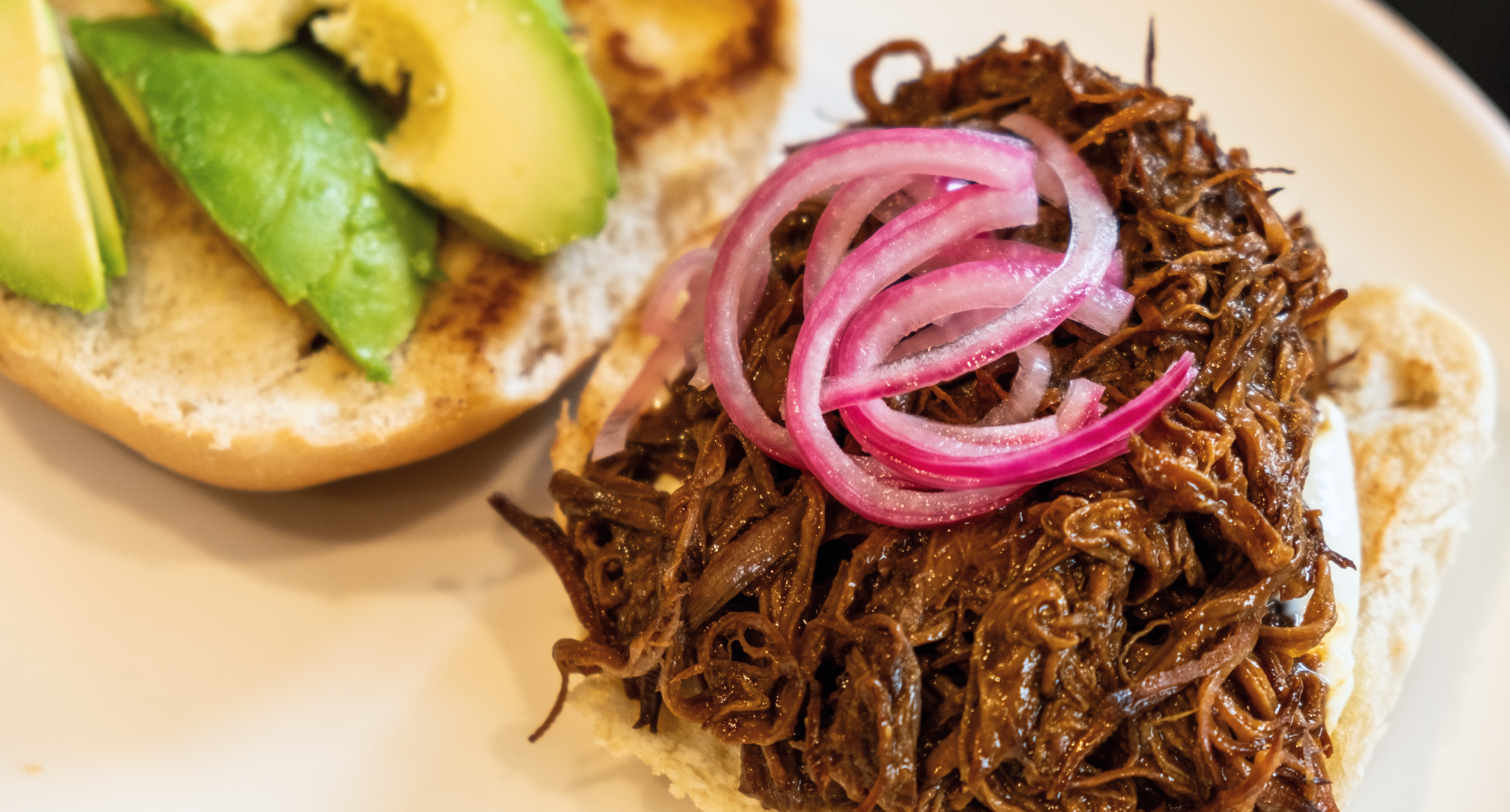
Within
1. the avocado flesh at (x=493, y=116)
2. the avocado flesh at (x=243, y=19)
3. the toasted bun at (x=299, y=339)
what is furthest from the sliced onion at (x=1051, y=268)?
the avocado flesh at (x=243, y=19)

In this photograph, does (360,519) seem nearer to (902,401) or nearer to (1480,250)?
(902,401)

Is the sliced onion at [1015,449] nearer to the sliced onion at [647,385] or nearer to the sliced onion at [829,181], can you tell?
the sliced onion at [829,181]

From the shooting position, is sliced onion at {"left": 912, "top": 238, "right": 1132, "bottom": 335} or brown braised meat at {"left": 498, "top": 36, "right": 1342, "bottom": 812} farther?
sliced onion at {"left": 912, "top": 238, "right": 1132, "bottom": 335}

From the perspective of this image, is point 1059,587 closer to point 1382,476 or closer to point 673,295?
point 673,295

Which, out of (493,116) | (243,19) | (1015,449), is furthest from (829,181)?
(243,19)

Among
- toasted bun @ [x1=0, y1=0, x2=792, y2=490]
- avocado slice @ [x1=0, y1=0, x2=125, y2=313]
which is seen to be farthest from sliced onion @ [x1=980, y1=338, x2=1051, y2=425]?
avocado slice @ [x1=0, y1=0, x2=125, y2=313]

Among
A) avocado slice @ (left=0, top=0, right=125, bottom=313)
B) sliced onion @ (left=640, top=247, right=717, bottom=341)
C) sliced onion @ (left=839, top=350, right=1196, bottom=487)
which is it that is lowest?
avocado slice @ (left=0, top=0, right=125, bottom=313)

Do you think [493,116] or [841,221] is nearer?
[841,221]

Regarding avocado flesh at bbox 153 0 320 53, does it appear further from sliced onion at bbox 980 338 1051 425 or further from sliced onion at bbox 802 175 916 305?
sliced onion at bbox 980 338 1051 425
